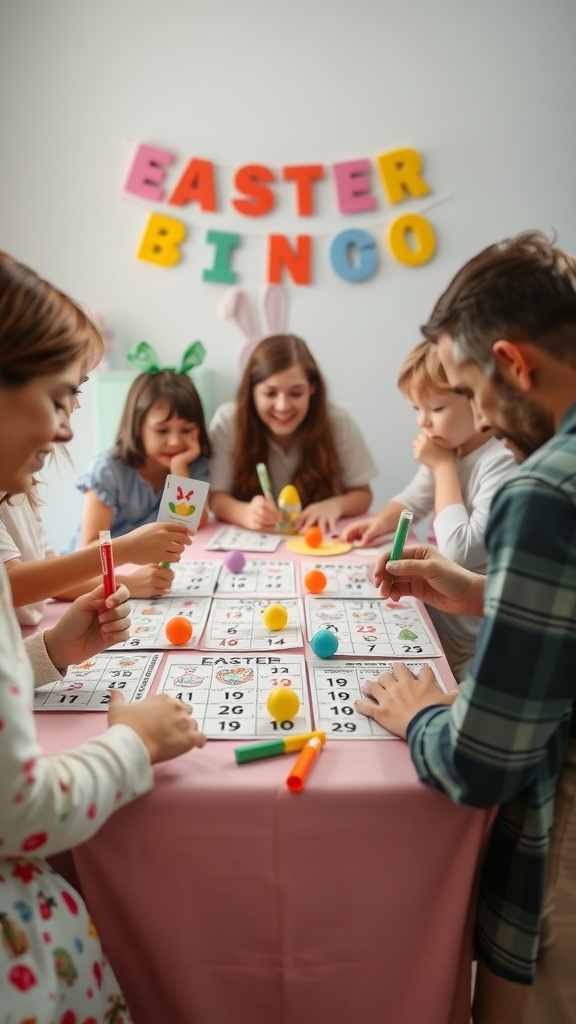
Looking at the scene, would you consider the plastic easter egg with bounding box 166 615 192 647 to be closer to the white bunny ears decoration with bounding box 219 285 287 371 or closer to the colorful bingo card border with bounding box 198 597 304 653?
the colorful bingo card border with bounding box 198 597 304 653

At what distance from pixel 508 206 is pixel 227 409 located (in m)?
1.31

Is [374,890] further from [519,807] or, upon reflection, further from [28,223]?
[28,223]

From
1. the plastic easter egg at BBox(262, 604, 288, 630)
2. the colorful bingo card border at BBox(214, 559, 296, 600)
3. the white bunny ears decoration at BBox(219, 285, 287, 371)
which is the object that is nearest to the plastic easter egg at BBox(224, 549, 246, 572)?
the colorful bingo card border at BBox(214, 559, 296, 600)

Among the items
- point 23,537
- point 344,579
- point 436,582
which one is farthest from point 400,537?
point 23,537

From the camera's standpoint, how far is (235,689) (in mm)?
873

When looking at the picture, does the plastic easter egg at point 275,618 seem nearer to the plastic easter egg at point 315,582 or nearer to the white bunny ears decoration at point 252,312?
the plastic easter egg at point 315,582

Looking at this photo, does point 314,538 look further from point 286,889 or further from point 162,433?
point 286,889

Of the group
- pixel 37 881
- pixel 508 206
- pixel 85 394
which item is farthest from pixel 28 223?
pixel 37 881

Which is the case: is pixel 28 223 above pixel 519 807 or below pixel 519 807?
above

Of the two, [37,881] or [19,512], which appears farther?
[19,512]

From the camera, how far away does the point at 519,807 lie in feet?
2.37

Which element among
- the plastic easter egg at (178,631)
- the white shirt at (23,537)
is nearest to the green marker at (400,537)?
the plastic easter egg at (178,631)

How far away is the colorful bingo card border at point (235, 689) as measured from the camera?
791mm

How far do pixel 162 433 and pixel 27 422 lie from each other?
107 cm
